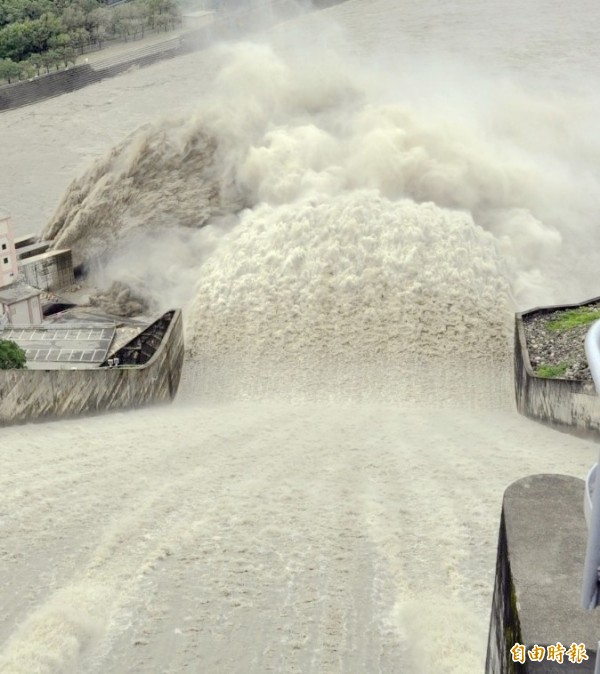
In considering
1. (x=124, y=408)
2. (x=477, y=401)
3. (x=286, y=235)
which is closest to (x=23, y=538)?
(x=124, y=408)

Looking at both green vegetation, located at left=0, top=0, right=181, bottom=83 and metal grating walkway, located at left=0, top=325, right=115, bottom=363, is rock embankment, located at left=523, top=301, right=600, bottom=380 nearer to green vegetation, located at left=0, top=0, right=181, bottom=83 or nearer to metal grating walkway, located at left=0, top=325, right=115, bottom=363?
metal grating walkway, located at left=0, top=325, right=115, bottom=363

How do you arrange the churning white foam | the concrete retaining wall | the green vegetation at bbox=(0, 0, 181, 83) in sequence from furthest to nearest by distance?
1. the green vegetation at bbox=(0, 0, 181, 83)
2. the concrete retaining wall
3. the churning white foam

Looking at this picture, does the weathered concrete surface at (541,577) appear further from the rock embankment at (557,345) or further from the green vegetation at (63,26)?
the green vegetation at (63,26)

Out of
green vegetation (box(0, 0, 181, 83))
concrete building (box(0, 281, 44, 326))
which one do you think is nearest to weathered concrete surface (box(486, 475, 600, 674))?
concrete building (box(0, 281, 44, 326))

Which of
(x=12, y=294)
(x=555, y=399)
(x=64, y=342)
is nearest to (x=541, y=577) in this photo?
(x=555, y=399)

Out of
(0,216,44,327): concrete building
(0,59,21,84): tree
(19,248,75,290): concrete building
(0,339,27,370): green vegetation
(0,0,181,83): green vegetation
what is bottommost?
(19,248,75,290): concrete building

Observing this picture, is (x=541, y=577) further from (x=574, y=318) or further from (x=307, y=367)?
(x=307, y=367)
